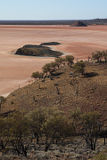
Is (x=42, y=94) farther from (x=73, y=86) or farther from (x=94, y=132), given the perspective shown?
(x=94, y=132)

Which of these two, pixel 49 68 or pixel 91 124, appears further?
pixel 49 68

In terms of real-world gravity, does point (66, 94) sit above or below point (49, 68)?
below

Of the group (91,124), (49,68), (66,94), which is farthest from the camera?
(49,68)

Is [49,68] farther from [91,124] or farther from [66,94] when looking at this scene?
[91,124]

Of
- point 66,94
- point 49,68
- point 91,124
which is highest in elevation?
point 49,68

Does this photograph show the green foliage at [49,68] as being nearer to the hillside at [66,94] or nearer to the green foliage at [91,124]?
the hillside at [66,94]

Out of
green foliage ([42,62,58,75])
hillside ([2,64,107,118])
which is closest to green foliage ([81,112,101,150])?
hillside ([2,64,107,118])

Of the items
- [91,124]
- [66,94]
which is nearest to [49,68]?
[66,94]

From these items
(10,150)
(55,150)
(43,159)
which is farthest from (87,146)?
(10,150)

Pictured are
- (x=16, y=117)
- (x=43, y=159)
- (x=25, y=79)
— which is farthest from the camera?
(x=25, y=79)
